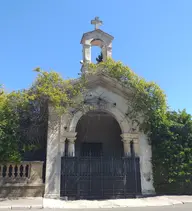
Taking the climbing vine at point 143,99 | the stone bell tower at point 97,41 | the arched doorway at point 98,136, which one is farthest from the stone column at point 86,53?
the arched doorway at point 98,136

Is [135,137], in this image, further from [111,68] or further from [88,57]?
[88,57]

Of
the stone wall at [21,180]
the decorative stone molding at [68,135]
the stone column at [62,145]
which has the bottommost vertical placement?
the stone wall at [21,180]

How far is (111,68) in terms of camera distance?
1225 centimetres

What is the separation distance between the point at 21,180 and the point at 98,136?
6586mm

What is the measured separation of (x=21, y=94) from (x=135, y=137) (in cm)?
573

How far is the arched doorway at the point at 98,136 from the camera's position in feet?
47.8

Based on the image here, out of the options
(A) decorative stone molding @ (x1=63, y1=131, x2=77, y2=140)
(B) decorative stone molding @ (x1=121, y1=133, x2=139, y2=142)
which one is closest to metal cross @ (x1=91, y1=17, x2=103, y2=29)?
(B) decorative stone molding @ (x1=121, y1=133, x2=139, y2=142)

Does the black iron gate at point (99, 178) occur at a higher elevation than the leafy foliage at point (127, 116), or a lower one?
lower

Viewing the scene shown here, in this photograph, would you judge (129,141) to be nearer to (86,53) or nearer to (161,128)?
(161,128)

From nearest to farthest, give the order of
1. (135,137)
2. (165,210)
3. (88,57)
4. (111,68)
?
(165,210)
(135,137)
(111,68)
(88,57)

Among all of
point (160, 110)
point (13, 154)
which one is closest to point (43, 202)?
point (13, 154)

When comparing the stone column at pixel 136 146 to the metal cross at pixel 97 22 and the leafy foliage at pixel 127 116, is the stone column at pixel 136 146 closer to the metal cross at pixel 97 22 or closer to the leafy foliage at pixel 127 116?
the leafy foliage at pixel 127 116

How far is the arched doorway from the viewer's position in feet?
47.8

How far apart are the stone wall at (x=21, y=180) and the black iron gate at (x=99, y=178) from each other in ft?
3.33
